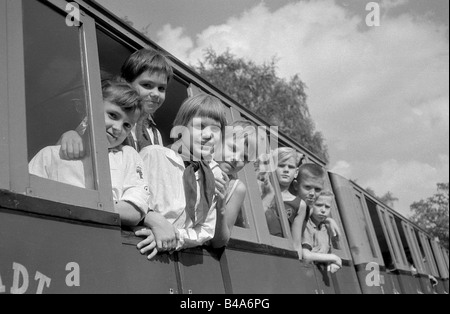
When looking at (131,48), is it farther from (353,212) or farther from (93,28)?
(353,212)

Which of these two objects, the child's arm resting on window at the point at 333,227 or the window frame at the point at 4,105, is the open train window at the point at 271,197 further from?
the window frame at the point at 4,105

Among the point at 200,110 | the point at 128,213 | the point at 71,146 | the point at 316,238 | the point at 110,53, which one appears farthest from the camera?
the point at 316,238

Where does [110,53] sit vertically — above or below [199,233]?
above

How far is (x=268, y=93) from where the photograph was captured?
20.4 meters

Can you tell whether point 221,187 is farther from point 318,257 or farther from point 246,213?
point 318,257

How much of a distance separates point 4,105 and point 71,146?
15.8 inches

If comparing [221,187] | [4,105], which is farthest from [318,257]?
[4,105]

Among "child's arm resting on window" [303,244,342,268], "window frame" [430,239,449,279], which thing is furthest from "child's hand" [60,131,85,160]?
"window frame" [430,239,449,279]

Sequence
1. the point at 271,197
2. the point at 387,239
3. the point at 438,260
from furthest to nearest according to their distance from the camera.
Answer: the point at 438,260
the point at 387,239
the point at 271,197

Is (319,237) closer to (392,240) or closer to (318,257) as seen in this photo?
(318,257)

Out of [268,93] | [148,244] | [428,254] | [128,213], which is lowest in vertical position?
[148,244]

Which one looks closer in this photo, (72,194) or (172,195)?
(72,194)
